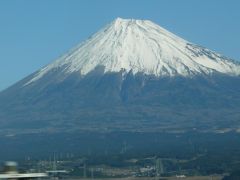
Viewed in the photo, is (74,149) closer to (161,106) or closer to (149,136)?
(149,136)

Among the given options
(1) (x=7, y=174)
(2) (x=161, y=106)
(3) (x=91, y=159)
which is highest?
(2) (x=161, y=106)

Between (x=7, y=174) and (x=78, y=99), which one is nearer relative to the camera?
(x=7, y=174)

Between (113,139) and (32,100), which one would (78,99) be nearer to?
(32,100)

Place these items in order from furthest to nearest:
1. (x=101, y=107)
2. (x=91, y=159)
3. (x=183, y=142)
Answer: (x=101, y=107) < (x=183, y=142) < (x=91, y=159)

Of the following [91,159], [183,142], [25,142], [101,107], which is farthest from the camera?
[101,107]

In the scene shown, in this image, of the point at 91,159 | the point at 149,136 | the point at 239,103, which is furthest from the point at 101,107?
the point at 91,159

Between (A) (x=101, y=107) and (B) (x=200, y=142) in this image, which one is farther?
(A) (x=101, y=107)

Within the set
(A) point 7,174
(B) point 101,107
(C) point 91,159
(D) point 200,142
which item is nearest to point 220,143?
(D) point 200,142

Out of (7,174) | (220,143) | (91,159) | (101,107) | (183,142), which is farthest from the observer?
(101,107)

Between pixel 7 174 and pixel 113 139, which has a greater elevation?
pixel 113 139
